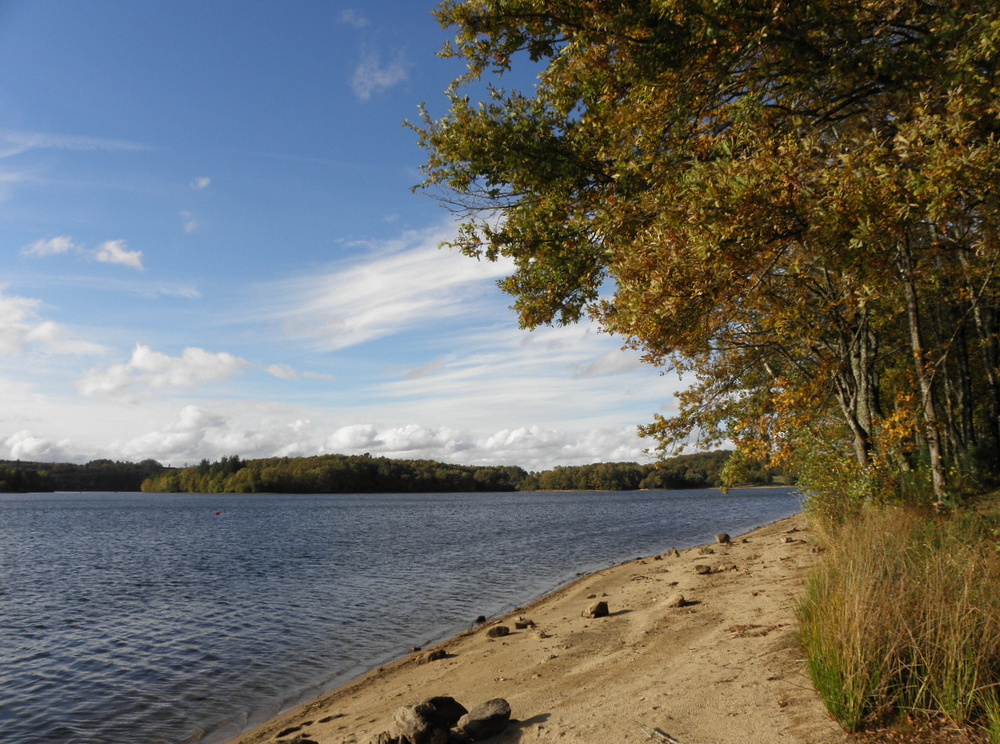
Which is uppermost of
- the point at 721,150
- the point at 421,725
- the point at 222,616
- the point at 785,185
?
the point at 721,150

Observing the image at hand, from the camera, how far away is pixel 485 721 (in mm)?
7297


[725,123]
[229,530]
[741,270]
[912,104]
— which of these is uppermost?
[725,123]

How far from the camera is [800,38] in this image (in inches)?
284

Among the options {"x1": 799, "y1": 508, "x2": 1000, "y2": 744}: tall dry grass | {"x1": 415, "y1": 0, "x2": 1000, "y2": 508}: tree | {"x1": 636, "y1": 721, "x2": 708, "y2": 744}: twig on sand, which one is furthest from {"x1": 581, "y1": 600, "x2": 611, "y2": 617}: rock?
{"x1": 799, "y1": 508, "x2": 1000, "y2": 744}: tall dry grass

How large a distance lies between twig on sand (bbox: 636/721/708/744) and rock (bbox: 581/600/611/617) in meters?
8.57

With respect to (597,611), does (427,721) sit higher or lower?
higher

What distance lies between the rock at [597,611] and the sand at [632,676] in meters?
0.15

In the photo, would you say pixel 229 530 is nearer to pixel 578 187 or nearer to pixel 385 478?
pixel 578 187

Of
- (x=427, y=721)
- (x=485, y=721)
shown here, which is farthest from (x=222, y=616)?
(x=485, y=721)

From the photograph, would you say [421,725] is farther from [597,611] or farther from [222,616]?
[222,616]

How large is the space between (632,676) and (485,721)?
7.85 ft

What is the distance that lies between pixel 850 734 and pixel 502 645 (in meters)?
8.85

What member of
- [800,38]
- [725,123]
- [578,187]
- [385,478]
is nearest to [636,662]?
[578,187]

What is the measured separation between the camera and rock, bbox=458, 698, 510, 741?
23.9 ft
